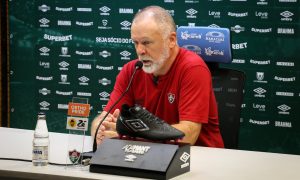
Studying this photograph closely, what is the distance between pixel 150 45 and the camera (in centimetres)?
284

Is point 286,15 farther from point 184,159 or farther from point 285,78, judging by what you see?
point 184,159

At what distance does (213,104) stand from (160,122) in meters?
0.93

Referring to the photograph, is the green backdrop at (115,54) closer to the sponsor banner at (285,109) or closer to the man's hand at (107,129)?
the sponsor banner at (285,109)

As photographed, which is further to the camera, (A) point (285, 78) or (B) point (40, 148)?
(A) point (285, 78)

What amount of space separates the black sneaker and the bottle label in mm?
279

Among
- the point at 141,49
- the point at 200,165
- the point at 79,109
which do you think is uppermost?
the point at 141,49

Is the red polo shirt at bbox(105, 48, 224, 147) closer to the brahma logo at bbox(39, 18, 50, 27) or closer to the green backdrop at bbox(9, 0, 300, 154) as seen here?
the green backdrop at bbox(9, 0, 300, 154)

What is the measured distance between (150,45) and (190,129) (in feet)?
1.74

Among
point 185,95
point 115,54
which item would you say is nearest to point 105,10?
point 115,54

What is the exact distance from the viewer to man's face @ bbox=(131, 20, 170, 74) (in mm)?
2799

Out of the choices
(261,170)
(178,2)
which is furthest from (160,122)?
(178,2)

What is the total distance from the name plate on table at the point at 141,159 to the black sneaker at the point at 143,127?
4 centimetres

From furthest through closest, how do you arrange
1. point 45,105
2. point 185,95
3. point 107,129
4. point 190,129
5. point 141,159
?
1. point 45,105
2. point 185,95
3. point 190,129
4. point 107,129
5. point 141,159

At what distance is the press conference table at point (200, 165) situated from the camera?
5.91ft
